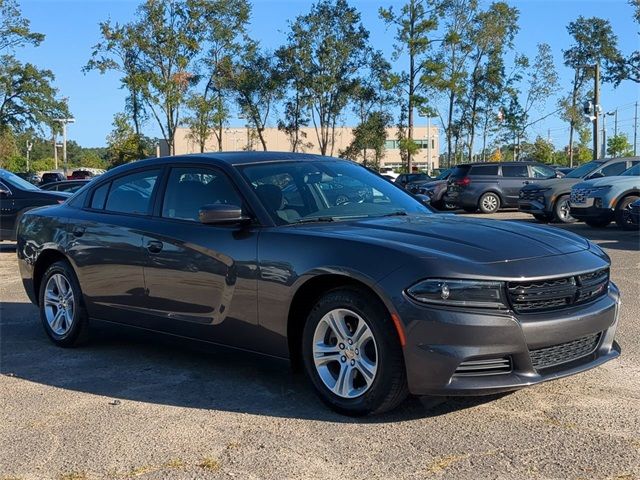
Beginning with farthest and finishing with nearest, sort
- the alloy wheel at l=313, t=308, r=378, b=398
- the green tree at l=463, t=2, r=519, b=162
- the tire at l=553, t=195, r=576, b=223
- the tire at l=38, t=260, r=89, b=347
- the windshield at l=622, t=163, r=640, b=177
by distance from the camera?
the green tree at l=463, t=2, r=519, b=162
the tire at l=553, t=195, r=576, b=223
the windshield at l=622, t=163, r=640, b=177
the tire at l=38, t=260, r=89, b=347
the alloy wheel at l=313, t=308, r=378, b=398

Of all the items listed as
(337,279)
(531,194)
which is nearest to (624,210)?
(531,194)

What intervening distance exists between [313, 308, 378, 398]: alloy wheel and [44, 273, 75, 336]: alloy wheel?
270 cm

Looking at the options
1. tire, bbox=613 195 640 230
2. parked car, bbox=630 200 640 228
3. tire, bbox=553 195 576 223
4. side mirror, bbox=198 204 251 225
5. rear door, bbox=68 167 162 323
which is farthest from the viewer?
tire, bbox=553 195 576 223

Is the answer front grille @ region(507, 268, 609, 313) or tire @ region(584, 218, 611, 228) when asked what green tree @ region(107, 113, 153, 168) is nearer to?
tire @ region(584, 218, 611, 228)

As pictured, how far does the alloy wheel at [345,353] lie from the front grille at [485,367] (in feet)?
1.59

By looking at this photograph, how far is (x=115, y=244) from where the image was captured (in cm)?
556

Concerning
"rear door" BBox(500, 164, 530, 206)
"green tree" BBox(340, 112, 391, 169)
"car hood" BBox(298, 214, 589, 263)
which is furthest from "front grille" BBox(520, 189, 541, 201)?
"green tree" BBox(340, 112, 391, 169)

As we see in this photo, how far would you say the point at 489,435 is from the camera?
3795 mm

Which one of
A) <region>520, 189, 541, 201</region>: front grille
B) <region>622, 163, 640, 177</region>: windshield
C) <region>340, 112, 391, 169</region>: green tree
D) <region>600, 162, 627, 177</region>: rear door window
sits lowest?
<region>520, 189, 541, 201</region>: front grille

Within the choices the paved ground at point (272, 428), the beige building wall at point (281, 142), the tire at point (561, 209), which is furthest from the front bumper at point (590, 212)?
the beige building wall at point (281, 142)

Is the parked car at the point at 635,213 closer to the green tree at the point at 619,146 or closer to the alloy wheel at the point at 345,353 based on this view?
the alloy wheel at the point at 345,353

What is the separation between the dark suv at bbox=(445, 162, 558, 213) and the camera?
22.6m

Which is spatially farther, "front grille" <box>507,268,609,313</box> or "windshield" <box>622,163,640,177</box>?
"windshield" <box>622,163,640,177</box>

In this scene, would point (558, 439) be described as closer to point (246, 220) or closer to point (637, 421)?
point (637, 421)
